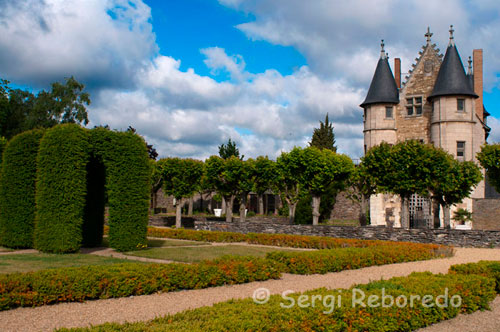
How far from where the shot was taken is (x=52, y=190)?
1396 centimetres

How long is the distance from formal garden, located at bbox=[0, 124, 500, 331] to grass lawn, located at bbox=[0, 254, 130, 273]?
0.05 metres

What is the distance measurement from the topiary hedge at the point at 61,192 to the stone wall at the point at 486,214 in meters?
25.8

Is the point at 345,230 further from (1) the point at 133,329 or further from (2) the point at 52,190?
(1) the point at 133,329

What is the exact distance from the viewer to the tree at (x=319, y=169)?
81.9 feet

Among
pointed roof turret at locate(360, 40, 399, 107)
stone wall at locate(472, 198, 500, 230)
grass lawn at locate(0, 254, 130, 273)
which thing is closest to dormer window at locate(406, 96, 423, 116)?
pointed roof turret at locate(360, 40, 399, 107)

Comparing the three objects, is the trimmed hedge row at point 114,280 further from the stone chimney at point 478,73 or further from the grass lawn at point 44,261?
the stone chimney at point 478,73

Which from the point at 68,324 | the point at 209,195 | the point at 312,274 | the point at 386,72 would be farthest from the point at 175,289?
the point at 209,195

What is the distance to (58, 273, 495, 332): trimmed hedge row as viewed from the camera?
17.7 feet

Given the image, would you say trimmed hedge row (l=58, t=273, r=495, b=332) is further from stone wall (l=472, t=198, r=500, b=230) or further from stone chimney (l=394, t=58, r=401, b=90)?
stone chimney (l=394, t=58, r=401, b=90)

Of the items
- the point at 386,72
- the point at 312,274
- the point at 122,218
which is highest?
the point at 386,72

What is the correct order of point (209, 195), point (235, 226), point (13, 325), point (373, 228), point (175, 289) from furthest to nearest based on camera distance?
point (209, 195), point (235, 226), point (373, 228), point (175, 289), point (13, 325)

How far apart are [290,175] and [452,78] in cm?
1348

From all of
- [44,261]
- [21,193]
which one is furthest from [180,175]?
[44,261]

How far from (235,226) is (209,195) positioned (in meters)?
23.3
